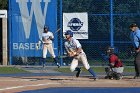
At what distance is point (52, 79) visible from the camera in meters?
17.6

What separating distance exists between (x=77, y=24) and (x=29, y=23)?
93.5 inches

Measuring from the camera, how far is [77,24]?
2602cm

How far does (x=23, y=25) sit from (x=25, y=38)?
2.14 feet

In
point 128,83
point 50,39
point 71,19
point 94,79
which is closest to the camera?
point 128,83

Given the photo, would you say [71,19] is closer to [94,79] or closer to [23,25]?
[23,25]

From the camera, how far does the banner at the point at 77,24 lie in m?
25.9

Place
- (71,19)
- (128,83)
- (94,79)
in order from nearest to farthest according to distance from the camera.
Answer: (128,83)
(94,79)
(71,19)

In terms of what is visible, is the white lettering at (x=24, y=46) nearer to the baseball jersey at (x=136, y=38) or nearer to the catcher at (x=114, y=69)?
Answer: the catcher at (x=114, y=69)

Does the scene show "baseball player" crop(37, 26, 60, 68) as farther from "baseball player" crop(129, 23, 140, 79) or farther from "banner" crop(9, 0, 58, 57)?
"baseball player" crop(129, 23, 140, 79)

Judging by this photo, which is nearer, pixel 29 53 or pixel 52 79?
pixel 52 79

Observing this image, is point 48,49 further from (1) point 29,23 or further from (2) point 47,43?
(1) point 29,23

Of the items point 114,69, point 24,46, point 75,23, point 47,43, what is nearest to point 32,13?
point 24,46

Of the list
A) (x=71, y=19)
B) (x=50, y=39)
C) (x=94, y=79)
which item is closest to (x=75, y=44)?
(x=94, y=79)

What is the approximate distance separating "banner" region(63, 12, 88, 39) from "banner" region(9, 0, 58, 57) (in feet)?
1.81
